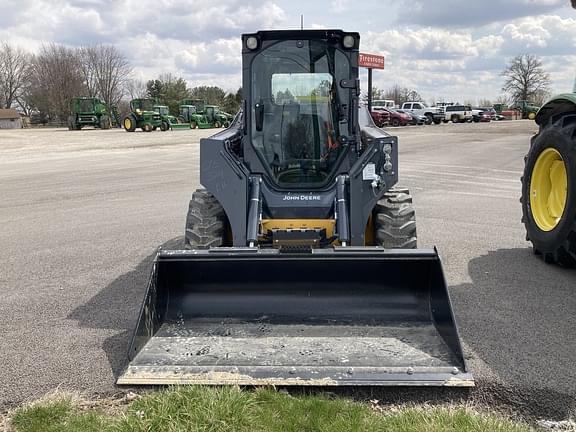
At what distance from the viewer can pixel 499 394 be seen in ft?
11.6

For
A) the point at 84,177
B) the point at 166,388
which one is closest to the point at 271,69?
the point at 166,388

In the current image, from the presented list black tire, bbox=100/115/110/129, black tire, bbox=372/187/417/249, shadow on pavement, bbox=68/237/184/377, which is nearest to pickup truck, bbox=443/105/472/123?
black tire, bbox=100/115/110/129

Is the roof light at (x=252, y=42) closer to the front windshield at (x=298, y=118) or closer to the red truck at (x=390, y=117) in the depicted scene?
the front windshield at (x=298, y=118)

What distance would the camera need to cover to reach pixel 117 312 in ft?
16.1

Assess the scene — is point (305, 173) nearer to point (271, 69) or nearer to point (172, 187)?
point (271, 69)

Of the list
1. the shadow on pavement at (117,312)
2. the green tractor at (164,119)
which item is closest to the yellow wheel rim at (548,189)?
the shadow on pavement at (117,312)

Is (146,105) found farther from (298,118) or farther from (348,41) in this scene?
(348,41)

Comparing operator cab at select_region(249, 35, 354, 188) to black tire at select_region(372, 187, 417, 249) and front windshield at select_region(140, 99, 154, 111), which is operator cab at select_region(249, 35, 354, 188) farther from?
front windshield at select_region(140, 99, 154, 111)

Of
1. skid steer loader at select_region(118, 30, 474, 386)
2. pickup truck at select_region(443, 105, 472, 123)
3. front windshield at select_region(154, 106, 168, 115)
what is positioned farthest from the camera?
pickup truck at select_region(443, 105, 472, 123)

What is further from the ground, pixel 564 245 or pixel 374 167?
pixel 374 167

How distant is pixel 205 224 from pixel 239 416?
7.97 ft

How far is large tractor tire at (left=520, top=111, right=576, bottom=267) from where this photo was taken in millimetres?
5703

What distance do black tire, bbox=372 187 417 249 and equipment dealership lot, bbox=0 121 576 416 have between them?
28.6 inches

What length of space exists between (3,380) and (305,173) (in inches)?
128
